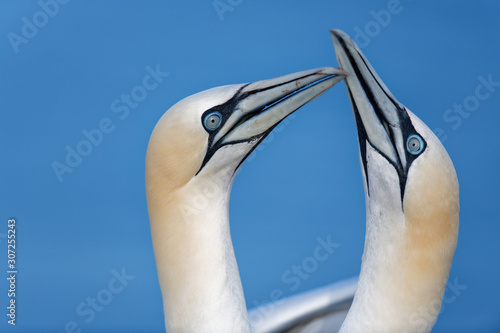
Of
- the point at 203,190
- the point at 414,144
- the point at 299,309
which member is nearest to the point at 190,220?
the point at 203,190

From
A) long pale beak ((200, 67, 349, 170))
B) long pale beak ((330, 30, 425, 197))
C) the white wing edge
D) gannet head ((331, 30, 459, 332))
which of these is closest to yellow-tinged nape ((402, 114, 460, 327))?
gannet head ((331, 30, 459, 332))

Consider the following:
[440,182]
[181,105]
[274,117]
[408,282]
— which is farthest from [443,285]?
[181,105]

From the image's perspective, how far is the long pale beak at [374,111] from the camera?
5.51m

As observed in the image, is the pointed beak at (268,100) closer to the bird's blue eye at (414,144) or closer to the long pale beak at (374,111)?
the long pale beak at (374,111)

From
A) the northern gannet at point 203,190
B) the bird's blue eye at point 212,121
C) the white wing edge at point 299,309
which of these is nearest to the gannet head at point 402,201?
the northern gannet at point 203,190

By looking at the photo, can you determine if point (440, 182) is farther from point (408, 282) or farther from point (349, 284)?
point (349, 284)

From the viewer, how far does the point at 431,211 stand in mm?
5328

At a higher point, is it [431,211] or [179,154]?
[179,154]

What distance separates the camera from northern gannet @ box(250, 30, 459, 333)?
5.35 meters

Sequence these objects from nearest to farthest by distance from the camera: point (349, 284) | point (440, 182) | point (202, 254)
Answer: point (440, 182)
point (202, 254)
point (349, 284)

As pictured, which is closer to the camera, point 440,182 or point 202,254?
point 440,182

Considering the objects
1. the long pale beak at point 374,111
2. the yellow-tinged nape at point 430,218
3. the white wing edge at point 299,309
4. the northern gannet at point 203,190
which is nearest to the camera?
the yellow-tinged nape at point 430,218

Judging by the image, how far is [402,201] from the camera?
17.8ft

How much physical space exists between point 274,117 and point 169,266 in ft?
3.76
